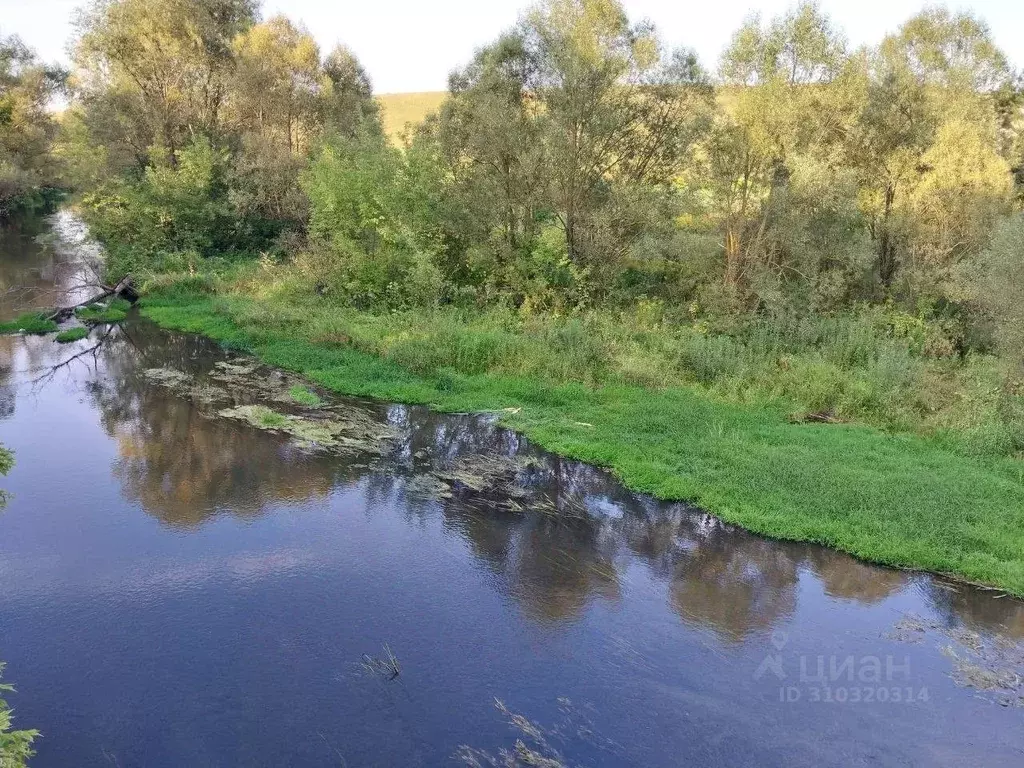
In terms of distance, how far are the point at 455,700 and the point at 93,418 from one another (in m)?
10.5

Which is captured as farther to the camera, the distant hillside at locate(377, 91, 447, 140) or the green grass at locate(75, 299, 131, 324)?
the distant hillside at locate(377, 91, 447, 140)

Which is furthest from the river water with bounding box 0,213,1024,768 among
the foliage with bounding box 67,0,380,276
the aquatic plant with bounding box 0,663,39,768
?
the foliage with bounding box 67,0,380,276

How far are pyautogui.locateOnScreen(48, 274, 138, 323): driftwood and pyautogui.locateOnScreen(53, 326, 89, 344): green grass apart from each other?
127cm

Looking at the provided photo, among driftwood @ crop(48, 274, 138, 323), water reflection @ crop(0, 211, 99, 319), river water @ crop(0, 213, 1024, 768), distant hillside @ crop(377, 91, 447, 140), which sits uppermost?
distant hillside @ crop(377, 91, 447, 140)

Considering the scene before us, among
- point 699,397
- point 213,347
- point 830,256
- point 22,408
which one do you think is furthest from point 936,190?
point 22,408

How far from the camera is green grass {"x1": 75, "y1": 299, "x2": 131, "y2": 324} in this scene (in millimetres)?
21062

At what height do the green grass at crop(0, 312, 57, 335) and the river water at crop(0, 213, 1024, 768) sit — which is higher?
the green grass at crop(0, 312, 57, 335)

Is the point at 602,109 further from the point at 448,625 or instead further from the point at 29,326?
the point at 29,326

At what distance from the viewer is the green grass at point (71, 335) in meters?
19.0

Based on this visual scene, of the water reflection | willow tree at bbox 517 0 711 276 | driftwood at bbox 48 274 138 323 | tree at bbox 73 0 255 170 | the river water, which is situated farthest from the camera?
tree at bbox 73 0 255 170

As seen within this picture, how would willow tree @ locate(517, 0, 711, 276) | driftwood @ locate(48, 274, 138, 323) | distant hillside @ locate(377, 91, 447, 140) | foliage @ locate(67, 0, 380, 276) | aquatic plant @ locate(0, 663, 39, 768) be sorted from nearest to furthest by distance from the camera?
aquatic plant @ locate(0, 663, 39, 768) → willow tree @ locate(517, 0, 711, 276) → driftwood @ locate(48, 274, 138, 323) → foliage @ locate(67, 0, 380, 276) → distant hillside @ locate(377, 91, 447, 140)

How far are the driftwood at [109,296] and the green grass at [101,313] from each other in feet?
0.79

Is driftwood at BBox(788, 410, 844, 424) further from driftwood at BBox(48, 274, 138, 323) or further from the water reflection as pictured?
the water reflection

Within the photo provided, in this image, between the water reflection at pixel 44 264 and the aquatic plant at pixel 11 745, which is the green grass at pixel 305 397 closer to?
the aquatic plant at pixel 11 745
